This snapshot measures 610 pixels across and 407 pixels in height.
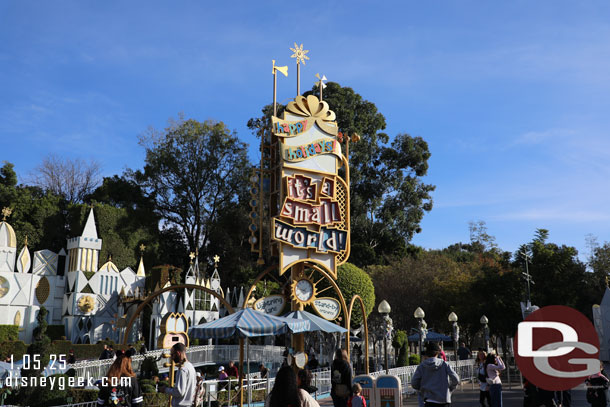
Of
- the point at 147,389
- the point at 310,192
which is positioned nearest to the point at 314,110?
the point at 310,192

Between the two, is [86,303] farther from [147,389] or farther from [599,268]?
[599,268]

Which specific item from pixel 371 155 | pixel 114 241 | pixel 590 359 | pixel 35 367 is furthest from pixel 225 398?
pixel 371 155

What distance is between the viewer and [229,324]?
1312 cm

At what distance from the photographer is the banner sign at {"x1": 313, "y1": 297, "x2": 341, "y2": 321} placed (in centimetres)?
1803

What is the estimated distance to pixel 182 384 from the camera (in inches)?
280

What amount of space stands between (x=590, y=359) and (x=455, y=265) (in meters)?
32.0

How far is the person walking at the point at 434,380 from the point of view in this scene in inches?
300

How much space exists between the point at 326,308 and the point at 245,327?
5.60m

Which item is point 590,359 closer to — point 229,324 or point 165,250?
point 229,324

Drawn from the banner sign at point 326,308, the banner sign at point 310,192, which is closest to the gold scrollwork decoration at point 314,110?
the banner sign at point 310,192

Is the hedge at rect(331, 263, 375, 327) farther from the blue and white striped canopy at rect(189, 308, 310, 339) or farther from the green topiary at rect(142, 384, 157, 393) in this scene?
the green topiary at rect(142, 384, 157, 393)

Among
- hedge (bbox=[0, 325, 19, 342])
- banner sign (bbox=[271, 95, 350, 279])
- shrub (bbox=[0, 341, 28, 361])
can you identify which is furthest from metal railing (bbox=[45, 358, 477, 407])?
hedge (bbox=[0, 325, 19, 342])

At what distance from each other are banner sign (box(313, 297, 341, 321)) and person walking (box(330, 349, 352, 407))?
8.51 metres

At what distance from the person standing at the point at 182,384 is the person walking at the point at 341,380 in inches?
115
